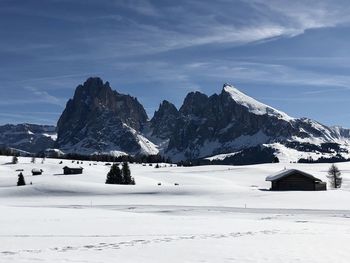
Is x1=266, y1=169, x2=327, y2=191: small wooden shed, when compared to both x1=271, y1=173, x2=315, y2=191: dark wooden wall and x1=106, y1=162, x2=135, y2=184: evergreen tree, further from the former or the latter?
x1=106, y1=162, x2=135, y2=184: evergreen tree

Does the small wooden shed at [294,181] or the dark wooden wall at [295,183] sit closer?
the small wooden shed at [294,181]

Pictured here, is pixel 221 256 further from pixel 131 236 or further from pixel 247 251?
pixel 131 236

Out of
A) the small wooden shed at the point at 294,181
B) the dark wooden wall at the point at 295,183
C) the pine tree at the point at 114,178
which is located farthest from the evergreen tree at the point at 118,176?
the dark wooden wall at the point at 295,183

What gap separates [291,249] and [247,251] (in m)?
2.12

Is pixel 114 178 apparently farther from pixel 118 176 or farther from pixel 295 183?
pixel 295 183

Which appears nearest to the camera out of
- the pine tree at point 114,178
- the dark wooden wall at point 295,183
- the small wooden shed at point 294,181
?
the small wooden shed at point 294,181

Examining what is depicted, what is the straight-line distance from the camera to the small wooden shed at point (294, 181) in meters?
87.7

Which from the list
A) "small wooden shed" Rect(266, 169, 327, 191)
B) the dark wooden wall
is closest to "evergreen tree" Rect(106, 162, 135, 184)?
"small wooden shed" Rect(266, 169, 327, 191)

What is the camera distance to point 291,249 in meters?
21.6

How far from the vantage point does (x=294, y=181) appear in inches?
3472

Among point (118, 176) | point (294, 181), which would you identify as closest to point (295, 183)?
point (294, 181)

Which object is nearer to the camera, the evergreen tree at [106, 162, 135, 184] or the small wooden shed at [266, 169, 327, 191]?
the small wooden shed at [266, 169, 327, 191]

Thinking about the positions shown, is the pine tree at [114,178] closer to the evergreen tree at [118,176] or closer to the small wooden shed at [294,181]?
the evergreen tree at [118,176]

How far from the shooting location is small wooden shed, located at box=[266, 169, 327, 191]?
87.7 m
